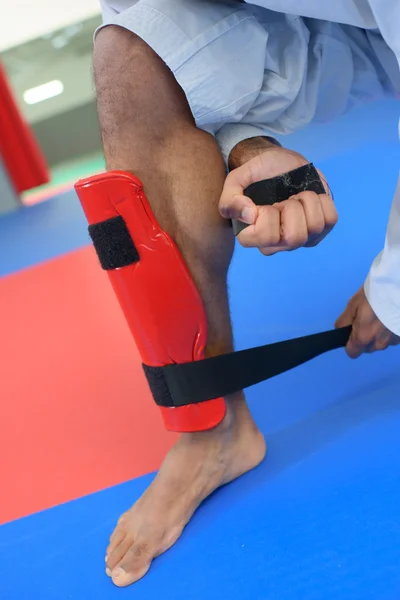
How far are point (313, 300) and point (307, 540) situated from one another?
669 millimetres

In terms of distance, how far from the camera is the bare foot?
33.0 inches

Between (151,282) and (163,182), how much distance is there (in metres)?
0.14

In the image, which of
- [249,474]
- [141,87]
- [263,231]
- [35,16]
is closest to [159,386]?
[249,474]

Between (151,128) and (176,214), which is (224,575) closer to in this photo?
(176,214)

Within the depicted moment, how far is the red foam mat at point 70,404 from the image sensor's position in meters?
1.06

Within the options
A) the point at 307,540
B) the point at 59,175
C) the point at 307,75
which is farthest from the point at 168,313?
the point at 59,175

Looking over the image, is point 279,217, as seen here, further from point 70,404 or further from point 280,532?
point 70,404

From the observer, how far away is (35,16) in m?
5.35

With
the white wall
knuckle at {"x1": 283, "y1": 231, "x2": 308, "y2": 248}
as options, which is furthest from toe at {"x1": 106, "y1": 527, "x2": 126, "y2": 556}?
the white wall

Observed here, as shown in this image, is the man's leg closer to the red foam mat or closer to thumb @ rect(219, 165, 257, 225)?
thumb @ rect(219, 165, 257, 225)

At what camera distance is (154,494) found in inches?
35.5

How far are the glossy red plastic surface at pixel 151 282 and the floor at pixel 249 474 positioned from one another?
18cm

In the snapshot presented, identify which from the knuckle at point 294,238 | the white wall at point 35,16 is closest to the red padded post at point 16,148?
the white wall at point 35,16

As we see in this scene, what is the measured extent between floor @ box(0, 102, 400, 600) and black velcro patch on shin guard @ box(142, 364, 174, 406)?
17cm
